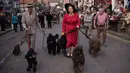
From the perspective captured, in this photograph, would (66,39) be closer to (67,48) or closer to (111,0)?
(67,48)

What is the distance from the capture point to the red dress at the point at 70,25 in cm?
1003

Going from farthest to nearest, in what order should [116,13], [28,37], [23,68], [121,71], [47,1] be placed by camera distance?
[47,1]
[116,13]
[28,37]
[23,68]
[121,71]

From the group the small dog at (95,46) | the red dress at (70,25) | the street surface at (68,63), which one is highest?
A: the red dress at (70,25)

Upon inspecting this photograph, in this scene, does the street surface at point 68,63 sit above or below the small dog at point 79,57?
below

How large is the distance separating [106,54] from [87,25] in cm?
568

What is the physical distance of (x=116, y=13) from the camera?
70.3ft

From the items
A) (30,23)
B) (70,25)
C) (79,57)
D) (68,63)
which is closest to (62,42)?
(70,25)

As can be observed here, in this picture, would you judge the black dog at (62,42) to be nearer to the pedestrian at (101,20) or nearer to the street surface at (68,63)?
the street surface at (68,63)

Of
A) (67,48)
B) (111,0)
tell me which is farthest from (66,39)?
(111,0)

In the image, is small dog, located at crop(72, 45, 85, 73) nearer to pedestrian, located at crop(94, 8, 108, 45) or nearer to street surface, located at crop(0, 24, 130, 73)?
street surface, located at crop(0, 24, 130, 73)

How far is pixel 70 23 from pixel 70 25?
0.27 ft

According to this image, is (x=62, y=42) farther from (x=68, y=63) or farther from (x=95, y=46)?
(x=68, y=63)

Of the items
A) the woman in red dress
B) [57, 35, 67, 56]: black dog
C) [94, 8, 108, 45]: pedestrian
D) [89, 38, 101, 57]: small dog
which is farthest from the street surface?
[94, 8, 108, 45]: pedestrian

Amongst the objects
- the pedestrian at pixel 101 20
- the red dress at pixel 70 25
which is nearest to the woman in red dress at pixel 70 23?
the red dress at pixel 70 25
